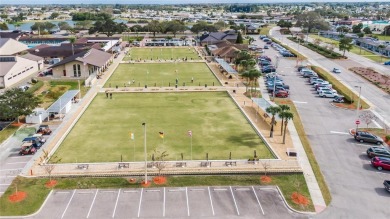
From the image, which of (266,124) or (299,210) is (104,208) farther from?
(266,124)

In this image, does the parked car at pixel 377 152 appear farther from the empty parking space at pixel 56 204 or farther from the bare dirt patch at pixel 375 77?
the bare dirt patch at pixel 375 77

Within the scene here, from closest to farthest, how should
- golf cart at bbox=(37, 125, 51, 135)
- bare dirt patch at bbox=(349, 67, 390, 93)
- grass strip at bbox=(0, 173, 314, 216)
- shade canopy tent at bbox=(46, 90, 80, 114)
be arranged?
1. grass strip at bbox=(0, 173, 314, 216)
2. golf cart at bbox=(37, 125, 51, 135)
3. shade canopy tent at bbox=(46, 90, 80, 114)
4. bare dirt patch at bbox=(349, 67, 390, 93)

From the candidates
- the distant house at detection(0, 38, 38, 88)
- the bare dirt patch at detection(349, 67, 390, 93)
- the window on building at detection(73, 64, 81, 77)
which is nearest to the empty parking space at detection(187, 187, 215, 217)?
the bare dirt patch at detection(349, 67, 390, 93)

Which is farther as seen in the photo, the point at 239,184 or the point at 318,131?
the point at 318,131

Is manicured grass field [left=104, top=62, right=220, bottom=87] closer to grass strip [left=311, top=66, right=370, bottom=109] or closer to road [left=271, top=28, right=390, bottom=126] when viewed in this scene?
grass strip [left=311, top=66, right=370, bottom=109]

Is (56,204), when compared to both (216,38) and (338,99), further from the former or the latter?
(216,38)

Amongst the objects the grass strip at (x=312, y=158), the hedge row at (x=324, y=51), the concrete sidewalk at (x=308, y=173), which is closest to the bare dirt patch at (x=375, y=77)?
the hedge row at (x=324, y=51)

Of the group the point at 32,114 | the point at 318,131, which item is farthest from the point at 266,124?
the point at 32,114

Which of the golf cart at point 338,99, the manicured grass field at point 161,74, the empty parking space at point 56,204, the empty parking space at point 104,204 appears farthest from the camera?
the manicured grass field at point 161,74
